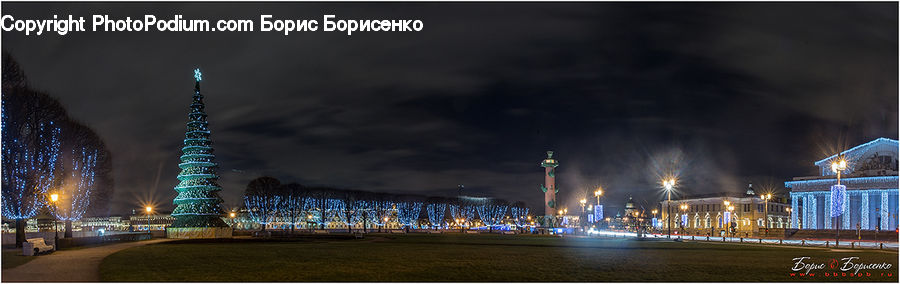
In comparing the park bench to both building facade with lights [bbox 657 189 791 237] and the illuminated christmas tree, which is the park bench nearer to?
the illuminated christmas tree

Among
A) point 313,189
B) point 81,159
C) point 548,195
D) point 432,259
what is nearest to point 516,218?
point 548,195

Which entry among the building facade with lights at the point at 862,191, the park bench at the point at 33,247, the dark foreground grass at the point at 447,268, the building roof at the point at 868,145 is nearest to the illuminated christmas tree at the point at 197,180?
the park bench at the point at 33,247

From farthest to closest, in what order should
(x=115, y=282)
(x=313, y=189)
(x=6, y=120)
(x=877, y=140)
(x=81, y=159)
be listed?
(x=313, y=189) < (x=877, y=140) < (x=81, y=159) < (x=6, y=120) < (x=115, y=282)

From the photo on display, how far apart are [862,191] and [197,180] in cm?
8479

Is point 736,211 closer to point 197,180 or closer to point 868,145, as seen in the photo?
point 868,145

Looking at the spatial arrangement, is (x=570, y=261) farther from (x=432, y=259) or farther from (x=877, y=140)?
(x=877, y=140)

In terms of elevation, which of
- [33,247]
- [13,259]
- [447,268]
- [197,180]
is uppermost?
[197,180]

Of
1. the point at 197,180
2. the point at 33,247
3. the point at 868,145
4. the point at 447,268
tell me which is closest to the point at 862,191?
the point at 868,145

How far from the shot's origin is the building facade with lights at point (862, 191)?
324 ft

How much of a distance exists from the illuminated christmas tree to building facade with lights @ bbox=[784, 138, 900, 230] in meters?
75.7

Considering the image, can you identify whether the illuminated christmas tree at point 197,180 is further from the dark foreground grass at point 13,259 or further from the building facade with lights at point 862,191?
the building facade with lights at point 862,191

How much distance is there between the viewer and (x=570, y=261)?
99.5ft

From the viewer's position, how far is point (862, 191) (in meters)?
100

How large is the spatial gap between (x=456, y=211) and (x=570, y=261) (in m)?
150
